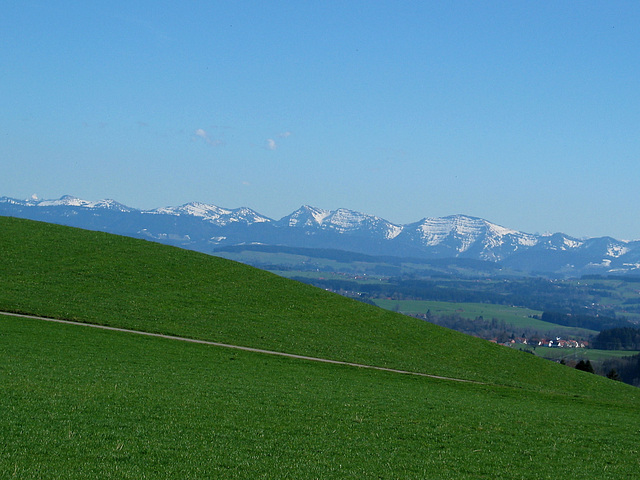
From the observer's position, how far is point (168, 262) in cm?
6569

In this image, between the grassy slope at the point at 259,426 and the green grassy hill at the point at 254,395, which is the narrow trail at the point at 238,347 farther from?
the grassy slope at the point at 259,426

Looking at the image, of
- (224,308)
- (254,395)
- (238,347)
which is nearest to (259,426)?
(254,395)

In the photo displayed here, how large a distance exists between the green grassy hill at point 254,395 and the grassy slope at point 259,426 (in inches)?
3.1

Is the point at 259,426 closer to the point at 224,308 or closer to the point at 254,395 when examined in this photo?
the point at 254,395

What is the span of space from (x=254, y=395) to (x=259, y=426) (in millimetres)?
5712

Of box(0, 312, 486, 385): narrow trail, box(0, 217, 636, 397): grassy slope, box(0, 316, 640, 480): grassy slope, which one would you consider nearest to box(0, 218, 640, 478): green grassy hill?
box(0, 316, 640, 480): grassy slope

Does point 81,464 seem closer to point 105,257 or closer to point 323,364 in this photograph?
point 323,364

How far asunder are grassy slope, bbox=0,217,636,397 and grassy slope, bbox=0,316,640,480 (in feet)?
38.0

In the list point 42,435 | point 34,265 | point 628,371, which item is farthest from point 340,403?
point 628,371

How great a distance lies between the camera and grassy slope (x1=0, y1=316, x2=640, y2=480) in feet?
50.0

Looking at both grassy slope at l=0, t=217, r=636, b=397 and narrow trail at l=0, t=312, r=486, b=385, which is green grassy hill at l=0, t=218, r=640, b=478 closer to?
grassy slope at l=0, t=217, r=636, b=397

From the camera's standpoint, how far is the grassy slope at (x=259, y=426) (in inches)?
599

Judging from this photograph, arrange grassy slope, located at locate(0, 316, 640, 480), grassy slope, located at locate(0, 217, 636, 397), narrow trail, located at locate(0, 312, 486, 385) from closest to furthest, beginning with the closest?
grassy slope, located at locate(0, 316, 640, 480) < narrow trail, located at locate(0, 312, 486, 385) < grassy slope, located at locate(0, 217, 636, 397)

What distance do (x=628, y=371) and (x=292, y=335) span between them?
376 ft
